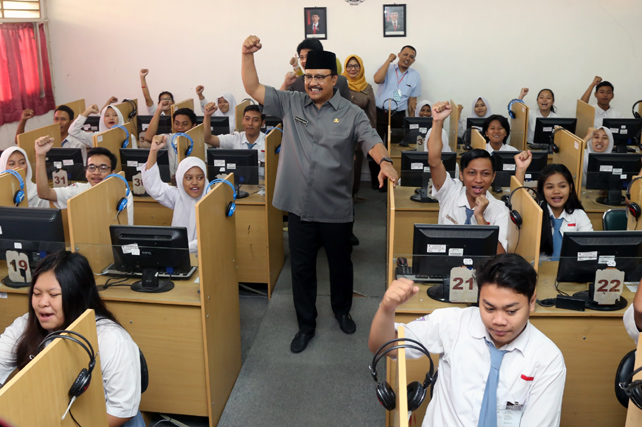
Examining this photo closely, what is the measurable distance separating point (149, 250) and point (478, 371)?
163cm

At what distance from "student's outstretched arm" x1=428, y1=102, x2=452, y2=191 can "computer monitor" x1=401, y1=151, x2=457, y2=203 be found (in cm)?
74

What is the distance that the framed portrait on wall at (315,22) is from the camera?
7367 millimetres

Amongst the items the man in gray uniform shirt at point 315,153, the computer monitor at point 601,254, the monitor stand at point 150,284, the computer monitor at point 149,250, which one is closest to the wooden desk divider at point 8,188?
the computer monitor at point 149,250

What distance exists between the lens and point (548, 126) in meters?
5.79

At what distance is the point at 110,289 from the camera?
2.87 metres

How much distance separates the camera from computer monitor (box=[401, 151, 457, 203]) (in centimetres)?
436

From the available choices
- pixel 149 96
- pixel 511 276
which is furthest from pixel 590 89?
pixel 511 276

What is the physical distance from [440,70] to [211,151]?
13.2ft

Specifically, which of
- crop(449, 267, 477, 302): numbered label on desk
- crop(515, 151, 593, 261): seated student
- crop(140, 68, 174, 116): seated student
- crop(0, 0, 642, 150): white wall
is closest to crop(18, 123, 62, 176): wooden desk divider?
crop(140, 68, 174, 116): seated student

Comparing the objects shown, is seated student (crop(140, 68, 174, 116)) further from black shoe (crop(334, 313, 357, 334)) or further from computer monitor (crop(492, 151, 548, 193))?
black shoe (crop(334, 313, 357, 334))

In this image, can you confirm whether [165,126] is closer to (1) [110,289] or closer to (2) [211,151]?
(2) [211,151]

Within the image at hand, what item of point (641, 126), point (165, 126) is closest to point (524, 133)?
point (641, 126)

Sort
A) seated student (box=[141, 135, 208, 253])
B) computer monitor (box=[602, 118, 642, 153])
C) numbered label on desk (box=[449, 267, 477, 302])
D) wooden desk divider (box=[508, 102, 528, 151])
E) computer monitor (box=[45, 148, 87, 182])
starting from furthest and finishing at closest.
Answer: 1. wooden desk divider (box=[508, 102, 528, 151])
2. computer monitor (box=[602, 118, 642, 153])
3. computer monitor (box=[45, 148, 87, 182])
4. seated student (box=[141, 135, 208, 253])
5. numbered label on desk (box=[449, 267, 477, 302])

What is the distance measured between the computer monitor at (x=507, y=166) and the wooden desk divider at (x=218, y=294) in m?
2.21
